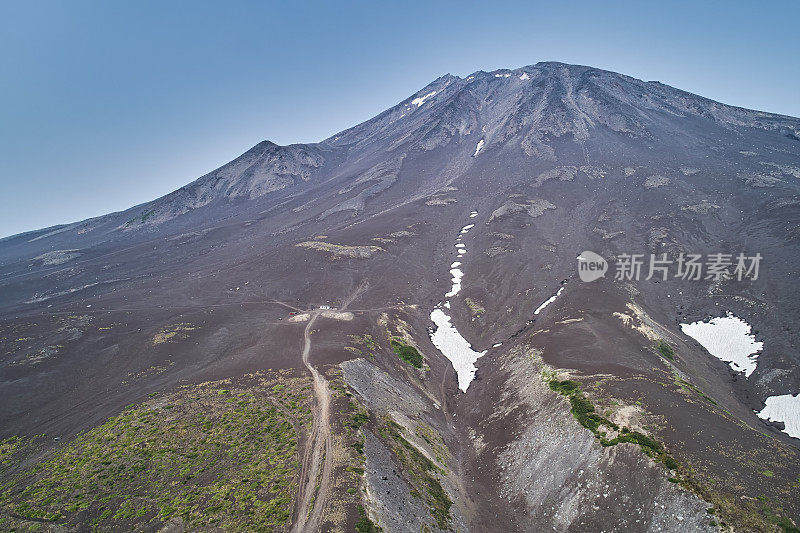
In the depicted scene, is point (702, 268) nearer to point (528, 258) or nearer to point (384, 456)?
point (528, 258)

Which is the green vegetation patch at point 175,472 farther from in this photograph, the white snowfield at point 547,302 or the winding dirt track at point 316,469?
the white snowfield at point 547,302

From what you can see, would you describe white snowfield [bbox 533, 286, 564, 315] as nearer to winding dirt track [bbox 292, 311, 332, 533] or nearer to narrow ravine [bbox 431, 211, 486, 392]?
narrow ravine [bbox 431, 211, 486, 392]

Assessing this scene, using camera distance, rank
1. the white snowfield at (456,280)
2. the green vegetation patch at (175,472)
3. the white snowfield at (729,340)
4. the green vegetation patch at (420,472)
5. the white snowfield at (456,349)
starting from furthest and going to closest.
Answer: the white snowfield at (456,280)
the white snowfield at (456,349)
the white snowfield at (729,340)
the green vegetation patch at (420,472)
the green vegetation patch at (175,472)

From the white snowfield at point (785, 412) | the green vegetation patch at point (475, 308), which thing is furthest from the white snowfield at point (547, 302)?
the white snowfield at point (785, 412)

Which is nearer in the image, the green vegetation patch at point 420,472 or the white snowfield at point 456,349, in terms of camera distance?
the green vegetation patch at point 420,472

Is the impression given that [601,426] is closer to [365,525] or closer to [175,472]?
[365,525]

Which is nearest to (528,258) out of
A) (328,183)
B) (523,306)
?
(523,306)

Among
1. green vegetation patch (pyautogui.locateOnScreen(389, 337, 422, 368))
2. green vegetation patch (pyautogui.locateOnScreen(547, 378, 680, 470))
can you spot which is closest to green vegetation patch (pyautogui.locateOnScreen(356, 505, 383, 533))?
green vegetation patch (pyautogui.locateOnScreen(547, 378, 680, 470))
